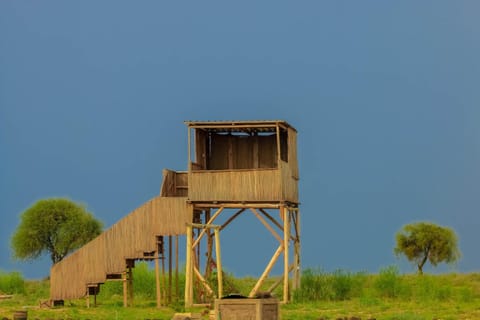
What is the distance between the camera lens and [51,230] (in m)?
55.8

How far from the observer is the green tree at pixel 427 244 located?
5547 centimetres

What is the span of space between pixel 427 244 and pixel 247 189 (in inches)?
803

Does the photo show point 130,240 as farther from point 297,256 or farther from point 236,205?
point 297,256

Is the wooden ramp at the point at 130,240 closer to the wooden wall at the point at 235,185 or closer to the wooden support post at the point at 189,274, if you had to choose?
the wooden support post at the point at 189,274

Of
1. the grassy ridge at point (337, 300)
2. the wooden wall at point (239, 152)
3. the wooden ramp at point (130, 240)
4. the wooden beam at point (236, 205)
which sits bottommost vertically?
the grassy ridge at point (337, 300)

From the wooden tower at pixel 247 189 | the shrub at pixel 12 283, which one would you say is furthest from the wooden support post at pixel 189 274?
the shrub at pixel 12 283

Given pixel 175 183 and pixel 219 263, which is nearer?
pixel 219 263

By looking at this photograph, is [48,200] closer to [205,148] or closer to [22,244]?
[22,244]

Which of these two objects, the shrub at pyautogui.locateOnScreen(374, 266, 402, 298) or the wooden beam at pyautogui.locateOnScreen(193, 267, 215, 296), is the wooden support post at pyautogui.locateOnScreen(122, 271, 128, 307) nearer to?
the wooden beam at pyautogui.locateOnScreen(193, 267, 215, 296)

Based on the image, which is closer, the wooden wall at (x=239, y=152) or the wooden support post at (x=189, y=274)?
the wooden support post at (x=189, y=274)

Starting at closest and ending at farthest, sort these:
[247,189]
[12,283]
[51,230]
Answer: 1. [247,189]
2. [12,283]
3. [51,230]

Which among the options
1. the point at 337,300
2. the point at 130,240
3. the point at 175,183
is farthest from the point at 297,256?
the point at 130,240

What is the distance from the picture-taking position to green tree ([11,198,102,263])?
55.8m

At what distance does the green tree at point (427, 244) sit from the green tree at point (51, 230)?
740 inches
